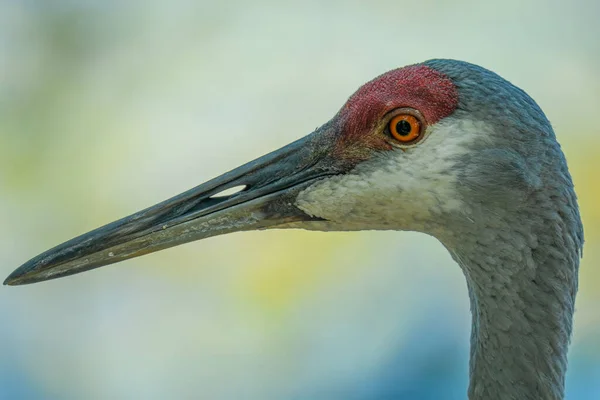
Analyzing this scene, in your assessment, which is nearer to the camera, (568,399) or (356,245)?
(568,399)

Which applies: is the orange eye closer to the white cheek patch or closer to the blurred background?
the white cheek patch

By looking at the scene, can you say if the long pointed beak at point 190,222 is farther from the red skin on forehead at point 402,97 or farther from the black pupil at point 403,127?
the black pupil at point 403,127

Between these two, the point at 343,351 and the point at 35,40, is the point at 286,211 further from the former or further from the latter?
the point at 35,40

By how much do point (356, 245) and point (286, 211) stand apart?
2.87 metres

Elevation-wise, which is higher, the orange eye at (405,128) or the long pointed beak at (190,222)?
the orange eye at (405,128)

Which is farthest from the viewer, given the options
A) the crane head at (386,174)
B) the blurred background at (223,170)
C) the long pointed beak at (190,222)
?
the blurred background at (223,170)

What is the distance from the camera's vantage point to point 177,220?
2.07 meters

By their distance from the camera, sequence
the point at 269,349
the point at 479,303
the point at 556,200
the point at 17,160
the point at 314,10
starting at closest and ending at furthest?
the point at 556,200 < the point at 479,303 < the point at 269,349 < the point at 17,160 < the point at 314,10

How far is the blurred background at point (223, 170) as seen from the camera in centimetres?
480

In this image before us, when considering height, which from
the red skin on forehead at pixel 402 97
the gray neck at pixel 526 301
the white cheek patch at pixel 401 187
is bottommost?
the gray neck at pixel 526 301

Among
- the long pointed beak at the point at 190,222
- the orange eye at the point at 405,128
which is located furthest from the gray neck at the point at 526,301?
the long pointed beak at the point at 190,222

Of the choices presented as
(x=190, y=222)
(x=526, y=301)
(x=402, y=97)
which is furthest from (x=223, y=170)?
(x=526, y=301)

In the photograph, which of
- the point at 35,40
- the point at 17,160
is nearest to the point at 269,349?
the point at 17,160

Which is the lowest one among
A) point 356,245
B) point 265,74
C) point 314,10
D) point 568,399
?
point 568,399
